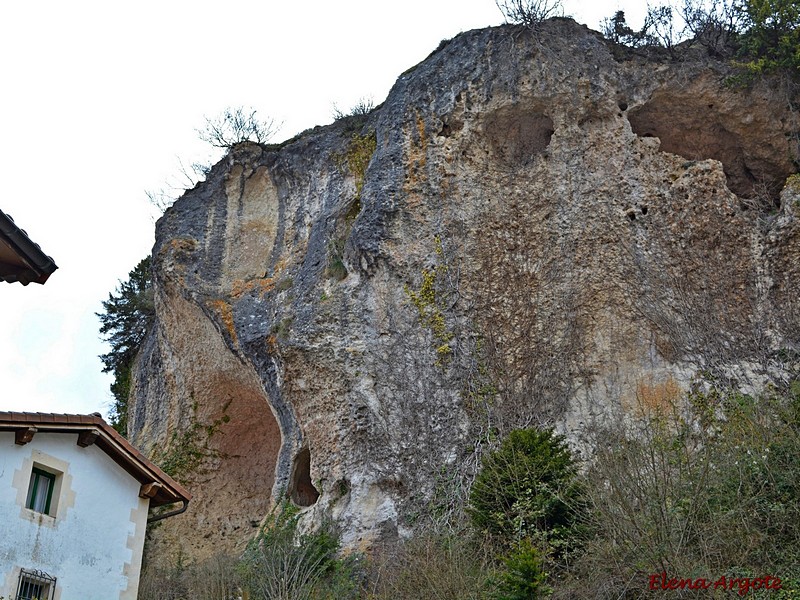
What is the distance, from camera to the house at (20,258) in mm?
11445

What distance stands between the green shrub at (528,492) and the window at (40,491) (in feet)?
18.5

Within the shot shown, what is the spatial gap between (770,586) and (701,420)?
5690mm

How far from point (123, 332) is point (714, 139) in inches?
630

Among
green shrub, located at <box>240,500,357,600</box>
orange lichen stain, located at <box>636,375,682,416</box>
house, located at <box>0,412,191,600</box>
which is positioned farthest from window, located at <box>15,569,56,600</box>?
orange lichen stain, located at <box>636,375,682,416</box>

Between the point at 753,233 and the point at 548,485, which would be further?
the point at 753,233

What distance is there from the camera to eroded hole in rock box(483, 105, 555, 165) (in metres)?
20.1

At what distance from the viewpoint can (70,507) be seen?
13.3m

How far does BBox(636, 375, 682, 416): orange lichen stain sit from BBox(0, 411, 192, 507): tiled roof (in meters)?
7.74

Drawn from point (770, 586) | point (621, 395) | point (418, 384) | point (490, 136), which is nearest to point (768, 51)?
Answer: point (490, 136)

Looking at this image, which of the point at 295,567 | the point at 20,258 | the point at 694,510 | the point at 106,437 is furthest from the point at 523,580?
the point at 20,258

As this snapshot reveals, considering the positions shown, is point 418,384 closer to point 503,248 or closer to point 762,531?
point 503,248

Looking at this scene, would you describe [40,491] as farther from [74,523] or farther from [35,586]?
[35,586]

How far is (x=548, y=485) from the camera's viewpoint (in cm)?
1350

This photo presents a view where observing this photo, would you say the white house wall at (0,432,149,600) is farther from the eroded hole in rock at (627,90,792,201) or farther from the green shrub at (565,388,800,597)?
the eroded hole in rock at (627,90,792,201)
